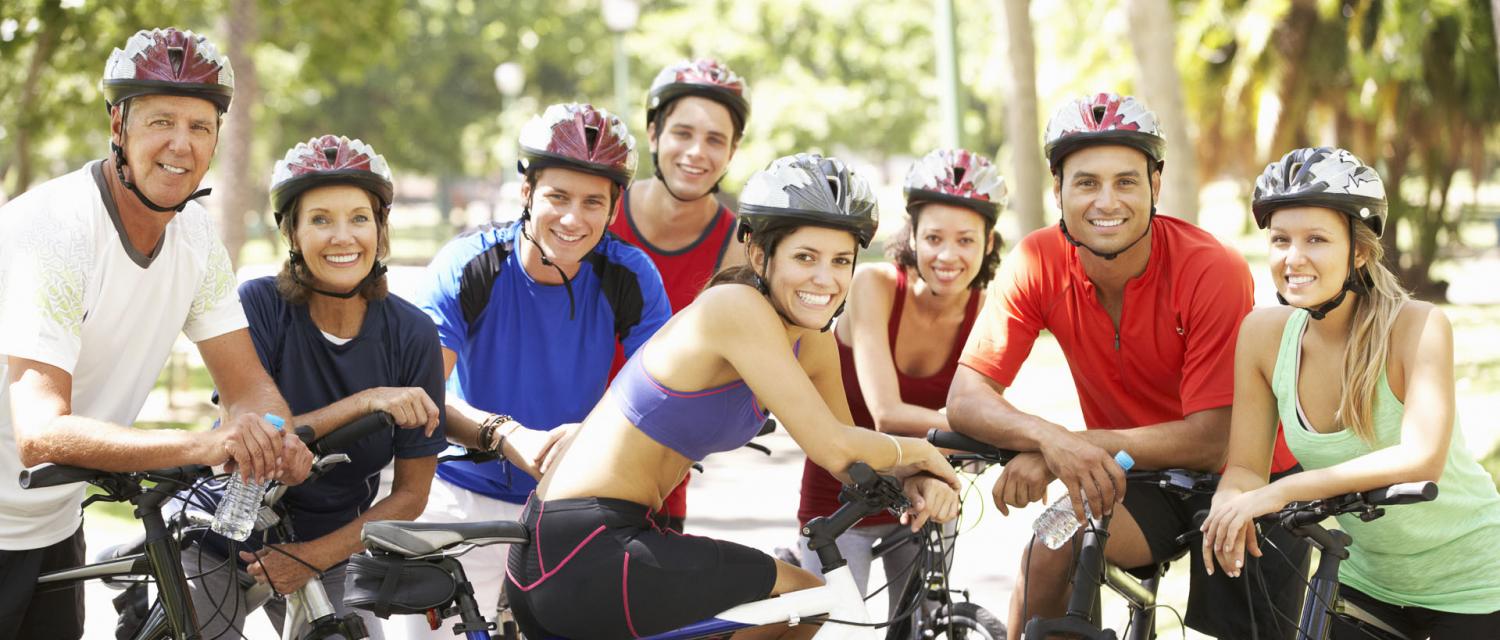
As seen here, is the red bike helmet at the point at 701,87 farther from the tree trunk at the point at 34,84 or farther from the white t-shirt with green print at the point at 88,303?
the tree trunk at the point at 34,84

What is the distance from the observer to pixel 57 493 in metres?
4.36

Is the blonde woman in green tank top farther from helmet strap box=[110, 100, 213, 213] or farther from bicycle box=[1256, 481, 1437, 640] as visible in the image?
helmet strap box=[110, 100, 213, 213]

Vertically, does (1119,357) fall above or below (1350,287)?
below

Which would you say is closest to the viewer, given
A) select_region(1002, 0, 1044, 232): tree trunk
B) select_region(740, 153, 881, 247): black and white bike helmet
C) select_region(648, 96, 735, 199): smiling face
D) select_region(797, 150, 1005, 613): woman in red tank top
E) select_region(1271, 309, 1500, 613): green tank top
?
select_region(740, 153, 881, 247): black and white bike helmet

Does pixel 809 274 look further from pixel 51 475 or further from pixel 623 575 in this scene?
pixel 51 475

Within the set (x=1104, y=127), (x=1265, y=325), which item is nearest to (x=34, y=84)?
(x=1104, y=127)

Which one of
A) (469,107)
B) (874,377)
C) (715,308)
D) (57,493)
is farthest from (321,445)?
(469,107)

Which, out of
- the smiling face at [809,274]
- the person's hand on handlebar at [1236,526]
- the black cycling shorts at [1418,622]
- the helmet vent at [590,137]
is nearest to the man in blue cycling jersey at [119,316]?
the helmet vent at [590,137]

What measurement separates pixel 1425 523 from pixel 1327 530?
1.43ft

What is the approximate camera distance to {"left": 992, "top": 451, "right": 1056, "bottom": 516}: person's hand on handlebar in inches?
177

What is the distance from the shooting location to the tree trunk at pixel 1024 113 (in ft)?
58.5

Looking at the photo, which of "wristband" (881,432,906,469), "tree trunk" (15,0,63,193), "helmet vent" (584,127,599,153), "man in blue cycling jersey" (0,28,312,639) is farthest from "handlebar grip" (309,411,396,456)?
"tree trunk" (15,0,63,193)

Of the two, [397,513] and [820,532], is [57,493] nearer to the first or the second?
[397,513]

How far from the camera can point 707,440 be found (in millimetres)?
4008
